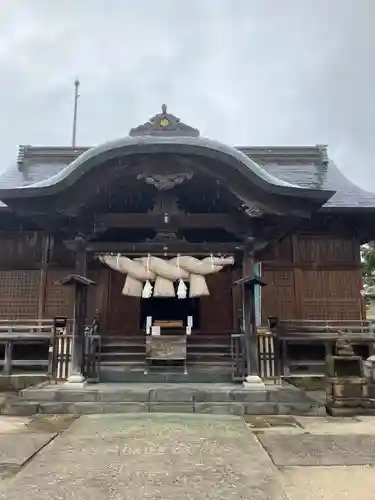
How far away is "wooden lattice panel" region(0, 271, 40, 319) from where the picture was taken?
34.7ft

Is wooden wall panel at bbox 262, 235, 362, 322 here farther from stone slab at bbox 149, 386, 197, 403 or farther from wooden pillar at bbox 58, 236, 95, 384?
wooden pillar at bbox 58, 236, 95, 384

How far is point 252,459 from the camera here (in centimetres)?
413

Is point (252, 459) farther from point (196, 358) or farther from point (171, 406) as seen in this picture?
point (196, 358)

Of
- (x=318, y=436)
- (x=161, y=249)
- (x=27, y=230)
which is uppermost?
(x=27, y=230)

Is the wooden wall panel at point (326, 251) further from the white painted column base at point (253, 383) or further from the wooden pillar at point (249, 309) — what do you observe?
the white painted column base at point (253, 383)

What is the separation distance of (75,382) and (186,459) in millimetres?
4002

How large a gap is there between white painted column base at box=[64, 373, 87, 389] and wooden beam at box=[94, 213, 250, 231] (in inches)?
114

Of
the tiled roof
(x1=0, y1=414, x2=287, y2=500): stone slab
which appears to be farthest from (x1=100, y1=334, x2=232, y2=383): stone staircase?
the tiled roof

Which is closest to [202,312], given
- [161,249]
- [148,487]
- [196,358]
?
[196,358]

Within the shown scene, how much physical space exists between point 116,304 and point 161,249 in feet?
10.0

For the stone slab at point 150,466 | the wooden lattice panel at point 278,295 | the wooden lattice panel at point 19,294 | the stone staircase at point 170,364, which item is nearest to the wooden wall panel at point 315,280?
the wooden lattice panel at point 278,295

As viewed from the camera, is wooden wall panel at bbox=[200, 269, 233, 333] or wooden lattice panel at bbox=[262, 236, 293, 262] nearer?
wooden wall panel at bbox=[200, 269, 233, 333]

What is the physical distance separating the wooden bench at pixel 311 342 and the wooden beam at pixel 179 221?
249 cm

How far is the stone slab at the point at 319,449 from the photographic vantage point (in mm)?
4086
